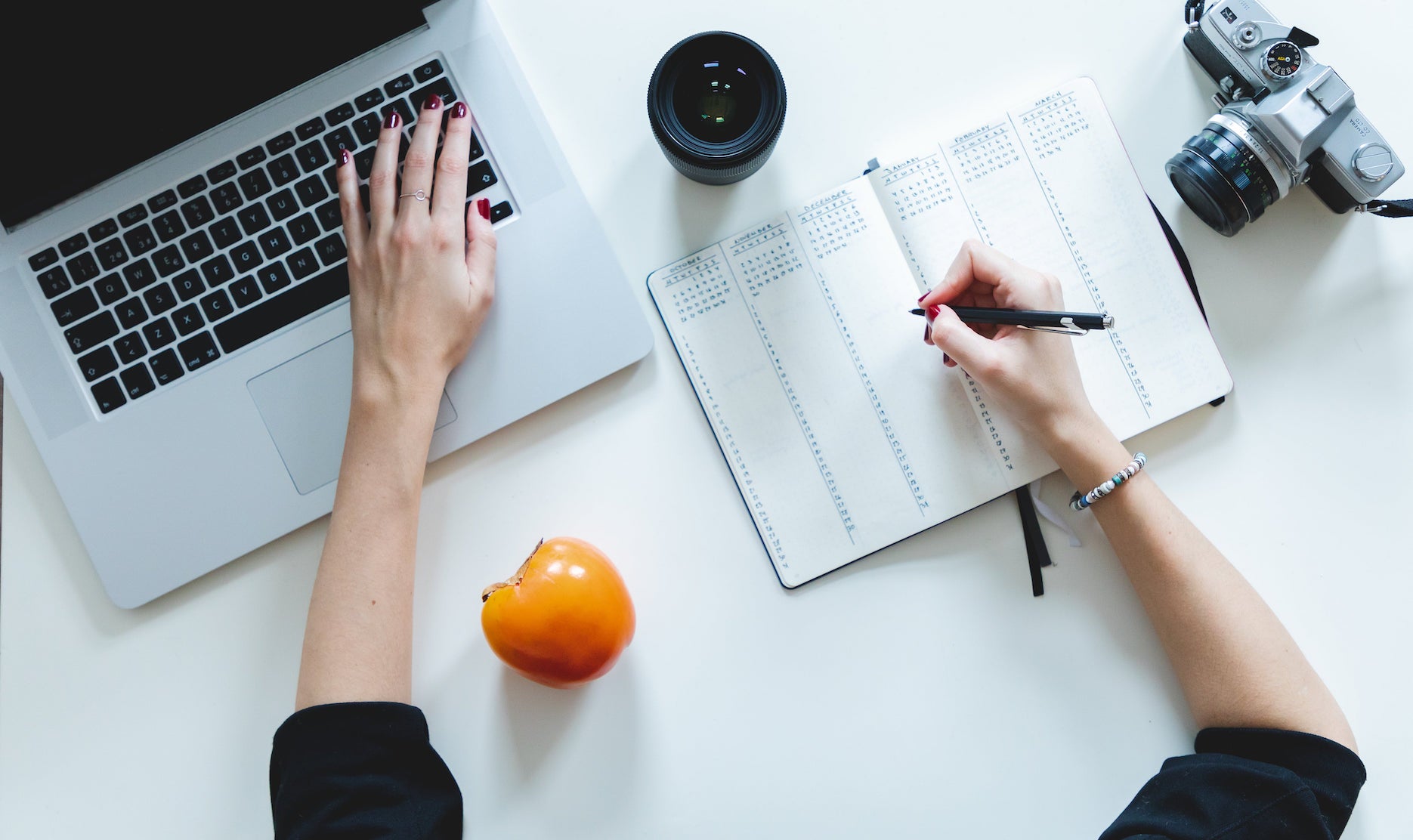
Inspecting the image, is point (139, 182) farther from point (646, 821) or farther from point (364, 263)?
point (646, 821)

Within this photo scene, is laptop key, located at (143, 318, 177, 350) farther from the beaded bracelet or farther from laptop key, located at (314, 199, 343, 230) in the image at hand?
the beaded bracelet

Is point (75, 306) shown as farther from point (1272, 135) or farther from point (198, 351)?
point (1272, 135)

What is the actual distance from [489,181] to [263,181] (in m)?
0.21

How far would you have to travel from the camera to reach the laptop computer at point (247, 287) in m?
0.83

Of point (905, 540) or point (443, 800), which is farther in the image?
point (905, 540)

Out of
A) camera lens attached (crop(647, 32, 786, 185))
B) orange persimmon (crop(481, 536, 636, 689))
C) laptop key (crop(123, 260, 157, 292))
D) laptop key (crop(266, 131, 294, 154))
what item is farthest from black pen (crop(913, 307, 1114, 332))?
laptop key (crop(123, 260, 157, 292))

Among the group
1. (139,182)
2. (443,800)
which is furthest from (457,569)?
(139,182)

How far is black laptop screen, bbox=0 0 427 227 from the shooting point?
0.76 meters

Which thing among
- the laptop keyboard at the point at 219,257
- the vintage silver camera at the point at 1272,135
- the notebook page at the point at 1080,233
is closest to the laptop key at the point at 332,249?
the laptop keyboard at the point at 219,257

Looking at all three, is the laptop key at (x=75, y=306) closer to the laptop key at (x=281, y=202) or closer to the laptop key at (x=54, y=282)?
the laptop key at (x=54, y=282)

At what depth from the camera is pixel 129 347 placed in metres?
0.83

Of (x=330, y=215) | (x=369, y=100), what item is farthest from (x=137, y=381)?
(x=369, y=100)

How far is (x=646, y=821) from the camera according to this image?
854 mm

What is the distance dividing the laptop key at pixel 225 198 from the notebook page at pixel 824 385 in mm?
394
